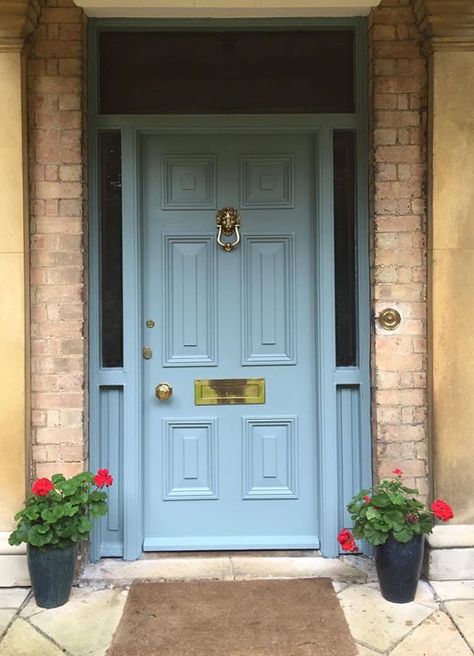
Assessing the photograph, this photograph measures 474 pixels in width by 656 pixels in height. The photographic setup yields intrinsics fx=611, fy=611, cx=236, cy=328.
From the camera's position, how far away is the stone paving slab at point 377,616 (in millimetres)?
2791

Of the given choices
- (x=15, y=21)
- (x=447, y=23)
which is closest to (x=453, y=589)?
(x=447, y=23)

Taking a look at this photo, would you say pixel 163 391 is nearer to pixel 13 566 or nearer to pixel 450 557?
pixel 13 566

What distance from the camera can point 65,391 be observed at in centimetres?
339

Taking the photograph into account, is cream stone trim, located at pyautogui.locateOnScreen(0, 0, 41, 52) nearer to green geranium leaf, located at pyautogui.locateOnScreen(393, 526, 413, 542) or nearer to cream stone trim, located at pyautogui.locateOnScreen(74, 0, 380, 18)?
cream stone trim, located at pyautogui.locateOnScreen(74, 0, 380, 18)

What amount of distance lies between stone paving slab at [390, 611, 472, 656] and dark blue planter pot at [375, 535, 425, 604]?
179mm

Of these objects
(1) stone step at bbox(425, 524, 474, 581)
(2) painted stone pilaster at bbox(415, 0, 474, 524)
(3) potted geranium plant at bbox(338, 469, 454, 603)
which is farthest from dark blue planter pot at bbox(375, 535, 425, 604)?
(2) painted stone pilaster at bbox(415, 0, 474, 524)

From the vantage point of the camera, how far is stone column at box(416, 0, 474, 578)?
10.9 feet

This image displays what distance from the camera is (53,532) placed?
3016 mm

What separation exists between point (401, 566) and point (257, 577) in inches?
31.5

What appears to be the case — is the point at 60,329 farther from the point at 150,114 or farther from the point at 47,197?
the point at 150,114

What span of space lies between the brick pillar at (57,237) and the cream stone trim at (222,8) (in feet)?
0.64

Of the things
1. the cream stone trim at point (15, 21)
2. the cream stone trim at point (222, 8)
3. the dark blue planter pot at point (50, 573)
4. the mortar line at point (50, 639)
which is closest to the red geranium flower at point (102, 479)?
the dark blue planter pot at point (50, 573)

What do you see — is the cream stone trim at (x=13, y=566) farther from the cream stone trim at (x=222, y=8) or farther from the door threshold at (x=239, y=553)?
the cream stone trim at (x=222, y=8)

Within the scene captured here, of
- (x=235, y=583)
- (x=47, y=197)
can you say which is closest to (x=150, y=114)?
(x=47, y=197)
